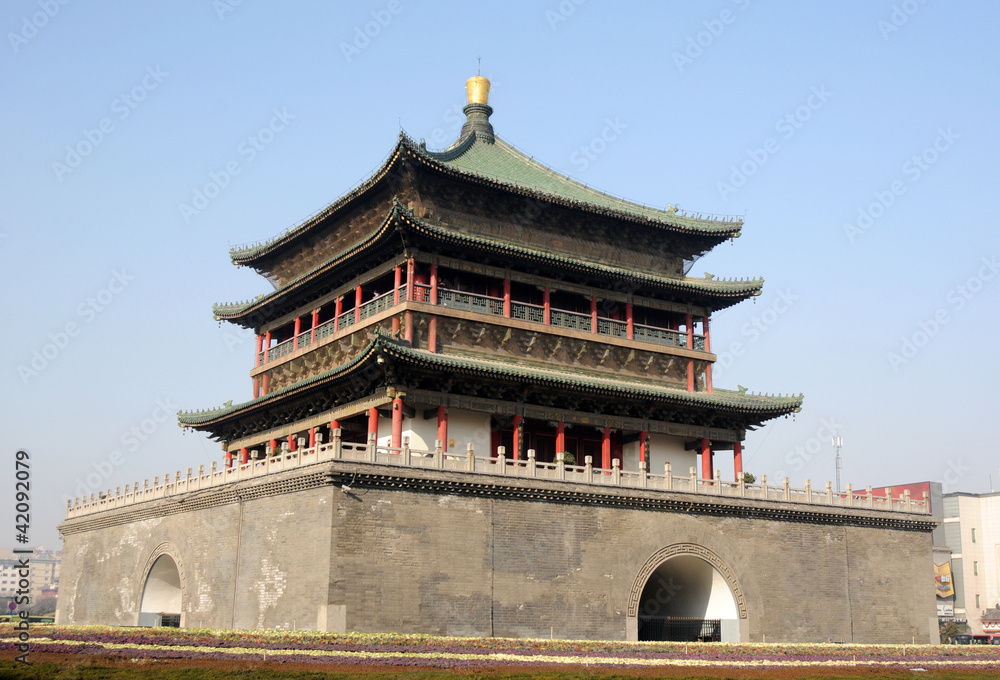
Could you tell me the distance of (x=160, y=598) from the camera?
41031mm

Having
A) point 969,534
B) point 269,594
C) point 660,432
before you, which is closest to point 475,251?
point 660,432

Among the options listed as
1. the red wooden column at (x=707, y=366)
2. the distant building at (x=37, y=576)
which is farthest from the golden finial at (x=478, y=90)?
the distant building at (x=37, y=576)

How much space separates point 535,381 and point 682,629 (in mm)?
11123

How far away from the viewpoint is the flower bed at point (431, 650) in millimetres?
24469

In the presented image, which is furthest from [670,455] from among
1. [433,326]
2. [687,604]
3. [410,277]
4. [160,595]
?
[160,595]

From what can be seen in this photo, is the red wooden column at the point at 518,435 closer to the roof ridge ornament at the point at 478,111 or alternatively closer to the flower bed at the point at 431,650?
the flower bed at the point at 431,650

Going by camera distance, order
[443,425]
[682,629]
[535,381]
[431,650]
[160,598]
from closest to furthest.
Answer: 1. [431,650]
2. [443,425]
3. [535,381]
4. [682,629]
5. [160,598]

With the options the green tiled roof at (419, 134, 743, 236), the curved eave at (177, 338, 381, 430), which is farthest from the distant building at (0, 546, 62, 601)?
the green tiled roof at (419, 134, 743, 236)

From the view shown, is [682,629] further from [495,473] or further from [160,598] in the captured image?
[160,598]

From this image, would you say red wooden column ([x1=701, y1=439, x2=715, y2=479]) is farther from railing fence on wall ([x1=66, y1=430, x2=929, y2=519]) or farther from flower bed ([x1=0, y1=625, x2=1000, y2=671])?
flower bed ([x1=0, y1=625, x2=1000, y2=671])

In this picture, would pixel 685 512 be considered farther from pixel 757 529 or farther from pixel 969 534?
pixel 969 534

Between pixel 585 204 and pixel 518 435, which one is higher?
pixel 585 204

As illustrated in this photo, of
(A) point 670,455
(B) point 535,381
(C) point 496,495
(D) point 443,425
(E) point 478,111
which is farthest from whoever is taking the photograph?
(E) point 478,111

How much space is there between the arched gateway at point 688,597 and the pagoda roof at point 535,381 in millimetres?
6482
